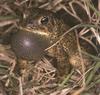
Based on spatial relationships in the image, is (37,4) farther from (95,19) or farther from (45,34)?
(95,19)

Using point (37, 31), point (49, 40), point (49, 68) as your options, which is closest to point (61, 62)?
point (49, 68)

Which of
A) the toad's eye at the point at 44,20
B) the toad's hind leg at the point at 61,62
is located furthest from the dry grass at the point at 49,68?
the toad's eye at the point at 44,20

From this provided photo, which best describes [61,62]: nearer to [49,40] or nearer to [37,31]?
[49,40]

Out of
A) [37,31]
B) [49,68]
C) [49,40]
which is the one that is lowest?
[49,68]

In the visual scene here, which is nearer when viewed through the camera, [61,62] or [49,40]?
[49,40]

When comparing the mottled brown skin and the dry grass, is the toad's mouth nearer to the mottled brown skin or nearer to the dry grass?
the mottled brown skin

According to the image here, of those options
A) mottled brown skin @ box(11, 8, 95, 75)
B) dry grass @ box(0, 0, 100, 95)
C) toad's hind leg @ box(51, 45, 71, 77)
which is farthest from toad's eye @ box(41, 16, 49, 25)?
toad's hind leg @ box(51, 45, 71, 77)

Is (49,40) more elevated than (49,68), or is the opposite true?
(49,40)
